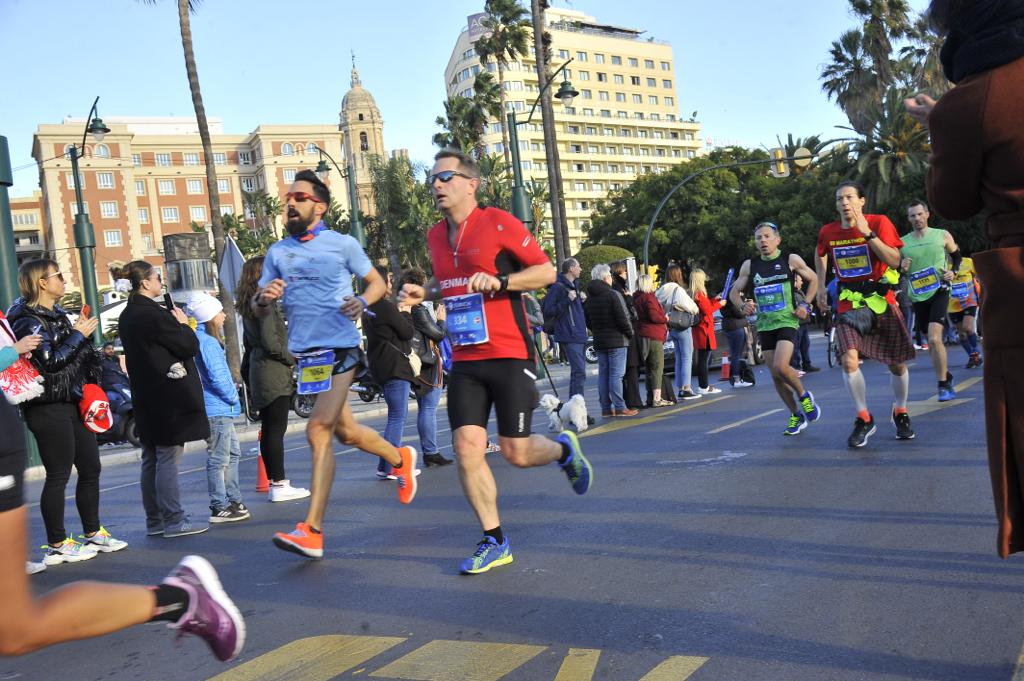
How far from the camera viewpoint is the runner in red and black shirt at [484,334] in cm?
535

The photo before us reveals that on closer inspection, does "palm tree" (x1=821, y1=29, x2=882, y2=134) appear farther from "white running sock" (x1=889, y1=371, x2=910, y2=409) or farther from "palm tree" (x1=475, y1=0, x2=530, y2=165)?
"white running sock" (x1=889, y1=371, x2=910, y2=409)

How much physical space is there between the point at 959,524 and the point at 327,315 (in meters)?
3.71

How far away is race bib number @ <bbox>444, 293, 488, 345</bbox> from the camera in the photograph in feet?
17.6

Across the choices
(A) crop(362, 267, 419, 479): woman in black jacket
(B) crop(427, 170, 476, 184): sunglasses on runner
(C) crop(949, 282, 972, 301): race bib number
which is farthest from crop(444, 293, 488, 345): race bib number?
(C) crop(949, 282, 972, 301): race bib number

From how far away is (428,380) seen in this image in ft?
32.6

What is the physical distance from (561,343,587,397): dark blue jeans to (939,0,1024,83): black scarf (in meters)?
10.1

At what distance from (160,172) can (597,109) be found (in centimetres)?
5024

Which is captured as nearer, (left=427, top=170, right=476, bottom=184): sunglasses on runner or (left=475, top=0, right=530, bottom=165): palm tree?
(left=427, top=170, right=476, bottom=184): sunglasses on runner

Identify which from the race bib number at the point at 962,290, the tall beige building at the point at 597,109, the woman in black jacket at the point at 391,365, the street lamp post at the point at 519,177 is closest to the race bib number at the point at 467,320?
the woman in black jacket at the point at 391,365

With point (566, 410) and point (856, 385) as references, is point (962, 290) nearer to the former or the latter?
point (856, 385)

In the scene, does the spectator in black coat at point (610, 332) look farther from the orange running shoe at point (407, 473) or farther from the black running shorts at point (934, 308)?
the orange running shoe at point (407, 473)

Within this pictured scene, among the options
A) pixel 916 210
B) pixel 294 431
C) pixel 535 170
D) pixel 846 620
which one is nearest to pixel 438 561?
pixel 846 620

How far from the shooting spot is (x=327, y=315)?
6098 mm

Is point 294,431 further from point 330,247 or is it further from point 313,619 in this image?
point 313,619
